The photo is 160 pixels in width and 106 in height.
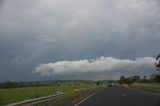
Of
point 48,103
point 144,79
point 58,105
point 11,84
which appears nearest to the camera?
point 48,103

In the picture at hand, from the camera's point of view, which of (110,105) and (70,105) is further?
(70,105)

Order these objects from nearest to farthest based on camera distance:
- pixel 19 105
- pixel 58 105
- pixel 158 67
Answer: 1. pixel 19 105
2. pixel 58 105
3. pixel 158 67

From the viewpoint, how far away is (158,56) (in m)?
113

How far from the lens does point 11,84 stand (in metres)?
123

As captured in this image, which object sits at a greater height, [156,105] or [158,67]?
[158,67]

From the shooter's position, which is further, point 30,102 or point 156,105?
point 156,105

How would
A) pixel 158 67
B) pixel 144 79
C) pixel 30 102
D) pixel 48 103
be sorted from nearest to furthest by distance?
1. pixel 30 102
2. pixel 48 103
3. pixel 158 67
4. pixel 144 79

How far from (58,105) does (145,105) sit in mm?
6228

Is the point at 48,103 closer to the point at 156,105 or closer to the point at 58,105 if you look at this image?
the point at 58,105

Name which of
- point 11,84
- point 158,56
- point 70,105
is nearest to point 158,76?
point 158,56

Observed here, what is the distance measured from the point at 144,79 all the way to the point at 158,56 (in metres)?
88.4

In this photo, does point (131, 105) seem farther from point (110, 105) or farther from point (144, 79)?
point (144, 79)

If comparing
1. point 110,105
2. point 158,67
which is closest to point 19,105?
point 110,105

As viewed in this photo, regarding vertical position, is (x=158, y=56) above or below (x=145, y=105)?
above
